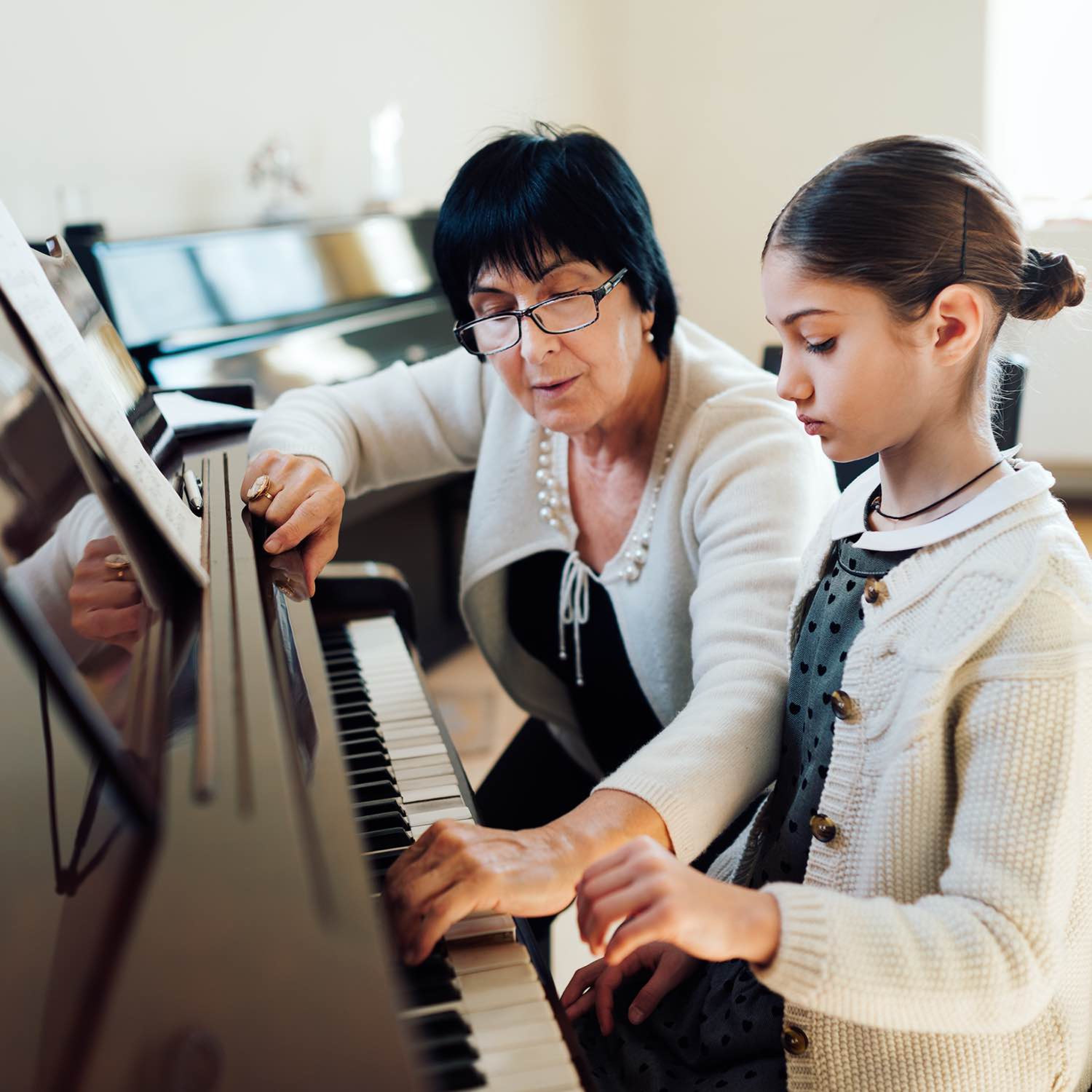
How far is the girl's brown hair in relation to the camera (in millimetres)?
931

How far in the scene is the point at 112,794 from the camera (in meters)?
0.82

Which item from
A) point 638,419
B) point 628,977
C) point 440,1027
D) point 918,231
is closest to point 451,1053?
point 440,1027

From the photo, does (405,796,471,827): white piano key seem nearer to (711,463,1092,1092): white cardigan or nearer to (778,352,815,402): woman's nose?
(711,463,1092,1092): white cardigan

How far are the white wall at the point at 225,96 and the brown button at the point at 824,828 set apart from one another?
62.5 inches

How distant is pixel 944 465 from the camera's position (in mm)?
976

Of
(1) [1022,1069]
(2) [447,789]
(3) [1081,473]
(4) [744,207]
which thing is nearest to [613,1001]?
(2) [447,789]

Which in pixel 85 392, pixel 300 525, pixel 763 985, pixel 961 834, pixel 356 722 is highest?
pixel 85 392

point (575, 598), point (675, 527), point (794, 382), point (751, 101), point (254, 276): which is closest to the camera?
point (794, 382)

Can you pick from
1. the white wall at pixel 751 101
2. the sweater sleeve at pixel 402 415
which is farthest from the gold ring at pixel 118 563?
the white wall at pixel 751 101

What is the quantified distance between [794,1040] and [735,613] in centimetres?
42

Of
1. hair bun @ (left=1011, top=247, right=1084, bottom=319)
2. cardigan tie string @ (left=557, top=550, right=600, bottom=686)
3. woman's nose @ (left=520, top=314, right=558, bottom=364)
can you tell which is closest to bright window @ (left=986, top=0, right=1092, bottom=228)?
cardigan tie string @ (left=557, top=550, right=600, bottom=686)

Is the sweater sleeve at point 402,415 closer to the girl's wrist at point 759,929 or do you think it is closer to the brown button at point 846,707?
the brown button at point 846,707

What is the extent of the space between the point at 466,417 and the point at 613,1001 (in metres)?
0.89

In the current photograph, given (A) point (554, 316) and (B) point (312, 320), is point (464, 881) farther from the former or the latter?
(B) point (312, 320)
